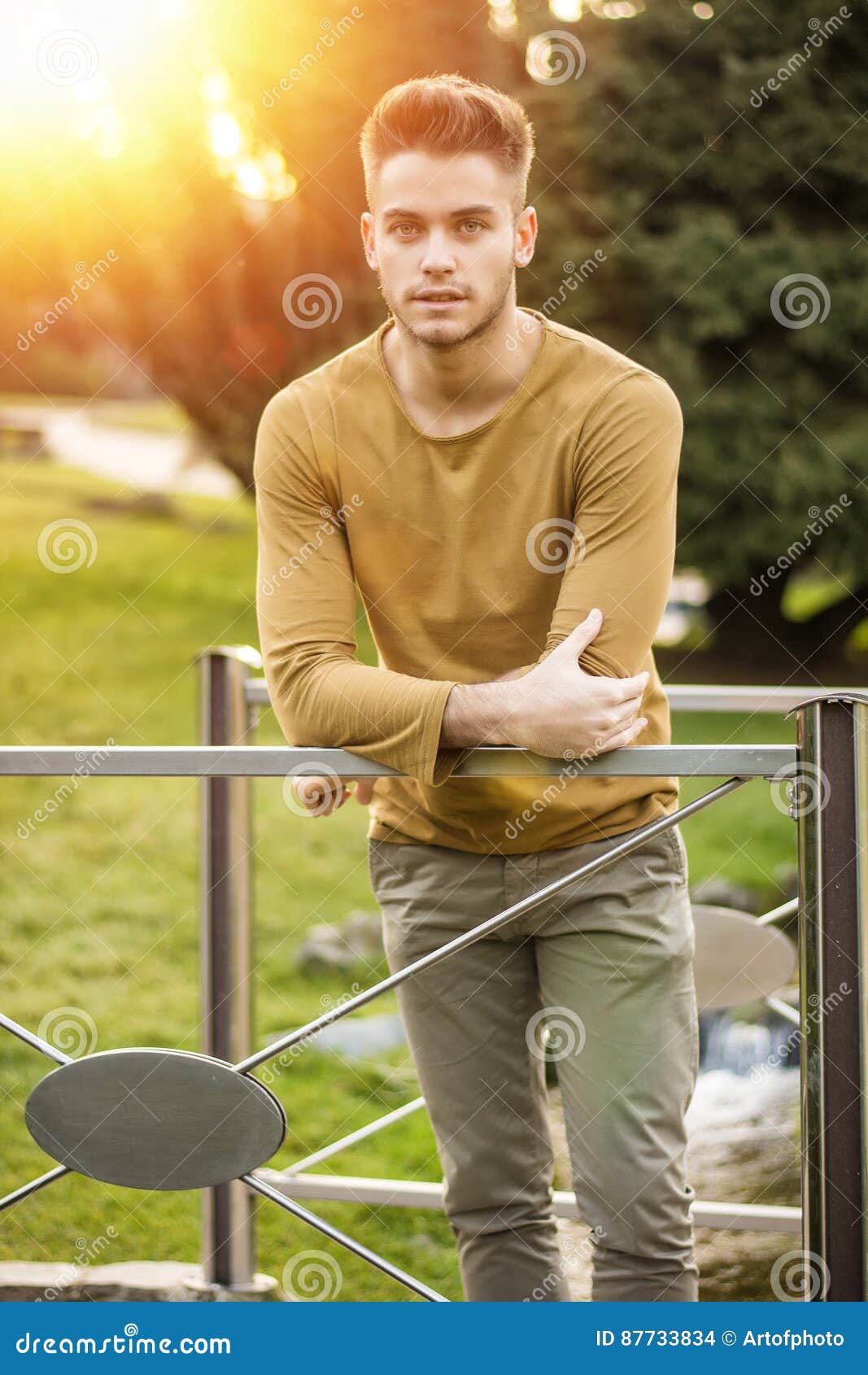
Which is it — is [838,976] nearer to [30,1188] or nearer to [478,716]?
[478,716]

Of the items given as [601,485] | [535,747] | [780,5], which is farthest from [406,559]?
[780,5]

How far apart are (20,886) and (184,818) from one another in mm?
1259

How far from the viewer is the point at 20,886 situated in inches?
237

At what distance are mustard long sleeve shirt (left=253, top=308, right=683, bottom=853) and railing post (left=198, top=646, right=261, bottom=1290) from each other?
570mm

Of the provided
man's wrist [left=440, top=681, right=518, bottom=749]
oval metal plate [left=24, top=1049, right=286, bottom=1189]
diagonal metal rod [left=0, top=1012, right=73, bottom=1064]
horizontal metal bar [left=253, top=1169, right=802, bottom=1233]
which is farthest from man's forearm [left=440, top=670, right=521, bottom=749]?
horizontal metal bar [left=253, top=1169, right=802, bottom=1233]

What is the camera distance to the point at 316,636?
1.77 metres

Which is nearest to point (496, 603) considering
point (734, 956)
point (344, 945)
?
point (734, 956)

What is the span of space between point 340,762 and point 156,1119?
0.44m

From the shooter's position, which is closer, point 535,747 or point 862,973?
point 862,973

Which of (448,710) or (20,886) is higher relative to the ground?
(20,886)

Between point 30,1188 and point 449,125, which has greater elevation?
point 449,125

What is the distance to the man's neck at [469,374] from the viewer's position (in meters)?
1.77

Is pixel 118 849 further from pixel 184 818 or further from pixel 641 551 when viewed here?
pixel 641 551

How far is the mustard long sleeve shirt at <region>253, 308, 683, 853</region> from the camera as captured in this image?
169cm
